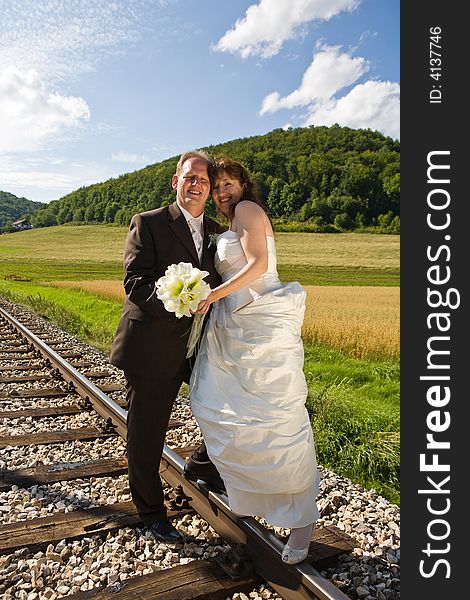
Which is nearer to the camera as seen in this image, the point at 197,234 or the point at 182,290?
the point at 182,290

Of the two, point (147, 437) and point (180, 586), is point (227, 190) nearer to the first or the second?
point (147, 437)

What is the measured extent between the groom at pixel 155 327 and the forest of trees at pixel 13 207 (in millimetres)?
136437

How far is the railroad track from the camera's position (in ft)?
8.71

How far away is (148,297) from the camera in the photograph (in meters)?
3.02

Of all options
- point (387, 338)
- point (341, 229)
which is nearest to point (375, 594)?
point (387, 338)

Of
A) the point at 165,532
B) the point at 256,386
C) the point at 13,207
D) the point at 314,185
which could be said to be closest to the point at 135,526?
the point at 165,532

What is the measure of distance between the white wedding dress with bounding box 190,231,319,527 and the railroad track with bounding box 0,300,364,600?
23 cm

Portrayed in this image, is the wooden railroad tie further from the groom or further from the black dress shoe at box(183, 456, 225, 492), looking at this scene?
the black dress shoe at box(183, 456, 225, 492)

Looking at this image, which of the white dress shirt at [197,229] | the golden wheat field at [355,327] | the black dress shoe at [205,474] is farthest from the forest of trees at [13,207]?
the white dress shirt at [197,229]

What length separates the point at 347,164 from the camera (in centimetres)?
7681

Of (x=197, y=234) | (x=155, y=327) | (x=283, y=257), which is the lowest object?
(x=283, y=257)

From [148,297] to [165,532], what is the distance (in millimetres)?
1344

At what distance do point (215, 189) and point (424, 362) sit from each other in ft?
5.32

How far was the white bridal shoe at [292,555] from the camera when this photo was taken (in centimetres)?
269
